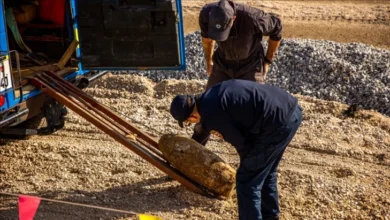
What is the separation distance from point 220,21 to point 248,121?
126 centimetres

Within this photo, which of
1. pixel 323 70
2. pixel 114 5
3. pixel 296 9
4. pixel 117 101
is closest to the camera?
pixel 114 5

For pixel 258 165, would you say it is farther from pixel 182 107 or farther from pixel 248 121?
pixel 182 107

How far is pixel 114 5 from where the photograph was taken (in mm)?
6945

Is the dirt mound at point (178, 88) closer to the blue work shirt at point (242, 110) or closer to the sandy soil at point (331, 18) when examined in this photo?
the blue work shirt at point (242, 110)

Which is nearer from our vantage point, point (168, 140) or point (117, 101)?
point (168, 140)

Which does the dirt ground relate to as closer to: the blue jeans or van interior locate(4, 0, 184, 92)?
the blue jeans

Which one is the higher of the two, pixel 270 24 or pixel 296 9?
pixel 270 24

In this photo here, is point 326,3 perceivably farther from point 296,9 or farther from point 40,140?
point 40,140

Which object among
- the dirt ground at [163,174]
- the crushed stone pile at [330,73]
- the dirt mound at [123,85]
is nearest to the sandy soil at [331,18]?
the crushed stone pile at [330,73]

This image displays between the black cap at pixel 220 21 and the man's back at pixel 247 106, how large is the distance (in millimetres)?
921

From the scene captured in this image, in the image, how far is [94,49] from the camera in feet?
23.8

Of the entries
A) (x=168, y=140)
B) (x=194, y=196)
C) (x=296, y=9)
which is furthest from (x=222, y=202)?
(x=296, y=9)

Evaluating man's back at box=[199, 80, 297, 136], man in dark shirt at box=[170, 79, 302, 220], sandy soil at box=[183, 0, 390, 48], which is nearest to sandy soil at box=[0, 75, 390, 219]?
man in dark shirt at box=[170, 79, 302, 220]

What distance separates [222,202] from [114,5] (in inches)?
94.1
